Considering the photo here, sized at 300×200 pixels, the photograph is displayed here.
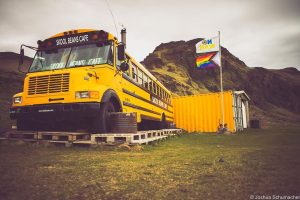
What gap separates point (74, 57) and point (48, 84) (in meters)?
1.22

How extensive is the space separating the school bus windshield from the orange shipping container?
1095 centimetres

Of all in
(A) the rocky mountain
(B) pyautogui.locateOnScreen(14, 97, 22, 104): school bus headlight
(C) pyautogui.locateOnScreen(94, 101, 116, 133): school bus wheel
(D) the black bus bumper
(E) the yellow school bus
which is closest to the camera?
(D) the black bus bumper

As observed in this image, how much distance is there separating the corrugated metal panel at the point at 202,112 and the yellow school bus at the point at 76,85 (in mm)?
9055

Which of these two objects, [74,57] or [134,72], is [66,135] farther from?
[134,72]

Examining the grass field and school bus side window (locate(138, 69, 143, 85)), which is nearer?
the grass field

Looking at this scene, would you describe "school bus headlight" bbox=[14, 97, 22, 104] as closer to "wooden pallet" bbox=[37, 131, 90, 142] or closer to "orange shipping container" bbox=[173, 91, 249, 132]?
"wooden pallet" bbox=[37, 131, 90, 142]

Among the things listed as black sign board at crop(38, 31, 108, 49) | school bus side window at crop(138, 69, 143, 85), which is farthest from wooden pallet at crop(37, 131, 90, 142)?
school bus side window at crop(138, 69, 143, 85)

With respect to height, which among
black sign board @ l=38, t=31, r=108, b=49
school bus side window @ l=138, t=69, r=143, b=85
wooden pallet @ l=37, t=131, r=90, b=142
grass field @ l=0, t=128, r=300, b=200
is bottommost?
grass field @ l=0, t=128, r=300, b=200

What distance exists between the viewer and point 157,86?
1302 centimetres

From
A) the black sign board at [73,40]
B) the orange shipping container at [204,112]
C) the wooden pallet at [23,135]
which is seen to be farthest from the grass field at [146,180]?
the orange shipping container at [204,112]

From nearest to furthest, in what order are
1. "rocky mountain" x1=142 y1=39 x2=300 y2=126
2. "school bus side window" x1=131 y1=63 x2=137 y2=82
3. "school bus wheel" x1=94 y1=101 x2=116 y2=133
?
"school bus wheel" x1=94 y1=101 x2=116 y2=133, "school bus side window" x1=131 y1=63 x2=137 y2=82, "rocky mountain" x1=142 y1=39 x2=300 y2=126

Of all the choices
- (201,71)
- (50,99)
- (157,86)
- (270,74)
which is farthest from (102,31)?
(270,74)

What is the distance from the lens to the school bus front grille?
583 cm

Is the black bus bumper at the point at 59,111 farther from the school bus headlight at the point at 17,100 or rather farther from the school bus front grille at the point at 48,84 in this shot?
the school bus front grille at the point at 48,84
